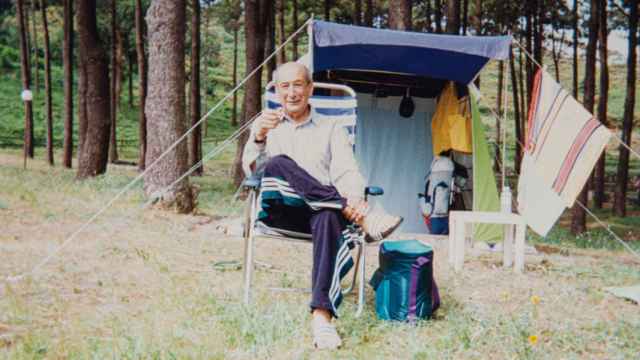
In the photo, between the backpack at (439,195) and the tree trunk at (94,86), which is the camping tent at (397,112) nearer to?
the backpack at (439,195)

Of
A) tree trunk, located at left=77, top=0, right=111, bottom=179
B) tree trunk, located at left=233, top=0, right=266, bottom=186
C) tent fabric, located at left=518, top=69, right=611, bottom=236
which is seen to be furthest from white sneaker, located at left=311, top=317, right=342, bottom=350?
tree trunk, located at left=77, top=0, right=111, bottom=179

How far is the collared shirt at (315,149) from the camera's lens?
2840 millimetres

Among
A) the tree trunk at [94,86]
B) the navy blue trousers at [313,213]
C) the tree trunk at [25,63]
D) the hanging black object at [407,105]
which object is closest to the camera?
the navy blue trousers at [313,213]

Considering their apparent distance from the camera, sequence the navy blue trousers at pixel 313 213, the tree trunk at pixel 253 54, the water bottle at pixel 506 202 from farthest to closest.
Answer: the tree trunk at pixel 253 54 → the water bottle at pixel 506 202 → the navy blue trousers at pixel 313 213

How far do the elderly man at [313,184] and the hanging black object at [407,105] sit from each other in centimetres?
355

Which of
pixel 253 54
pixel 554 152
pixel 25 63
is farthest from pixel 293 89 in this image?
pixel 25 63

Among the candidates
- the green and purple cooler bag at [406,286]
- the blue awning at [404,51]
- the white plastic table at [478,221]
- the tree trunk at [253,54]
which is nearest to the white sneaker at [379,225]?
the green and purple cooler bag at [406,286]

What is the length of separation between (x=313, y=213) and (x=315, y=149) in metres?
0.35

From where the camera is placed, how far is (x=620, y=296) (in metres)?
3.37

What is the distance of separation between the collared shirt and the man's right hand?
3 cm

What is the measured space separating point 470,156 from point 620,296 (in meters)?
2.73

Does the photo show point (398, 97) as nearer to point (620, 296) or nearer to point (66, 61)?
point (620, 296)

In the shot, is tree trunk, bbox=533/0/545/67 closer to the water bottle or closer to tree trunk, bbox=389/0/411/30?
tree trunk, bbox=389/0/411/30

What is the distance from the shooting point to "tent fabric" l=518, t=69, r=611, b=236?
156 inches
